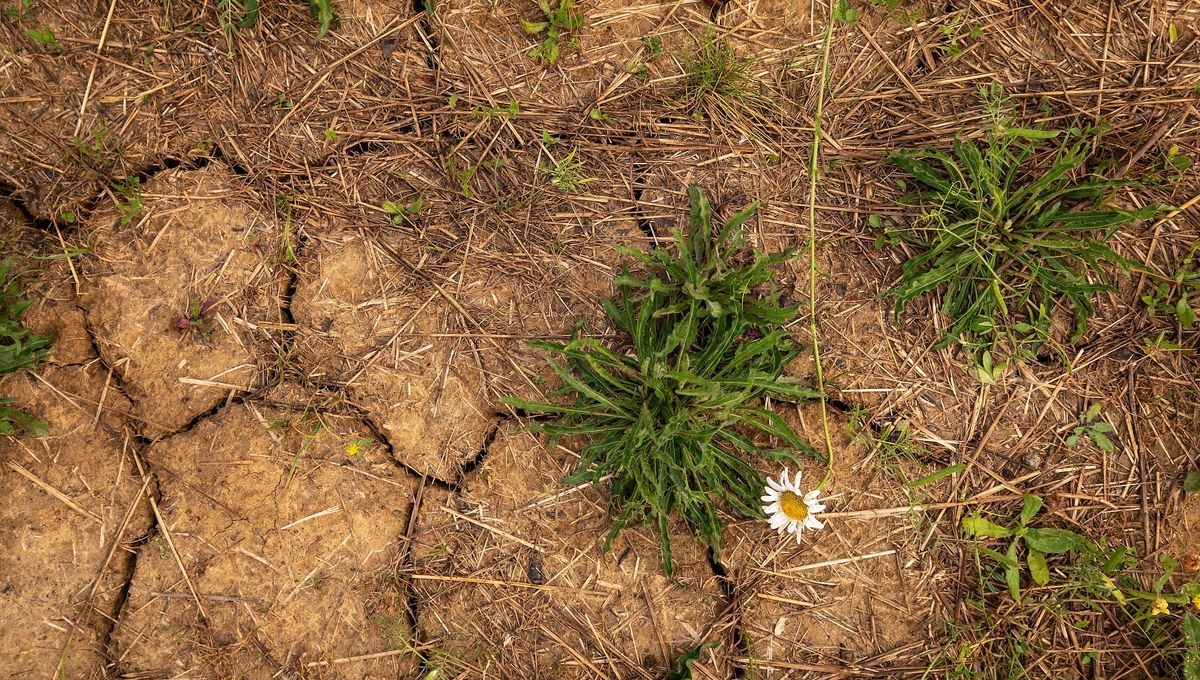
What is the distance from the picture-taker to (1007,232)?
2596mm

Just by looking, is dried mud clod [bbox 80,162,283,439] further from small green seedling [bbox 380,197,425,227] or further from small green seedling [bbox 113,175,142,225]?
small green seedling [bbox 380,197,425,227]

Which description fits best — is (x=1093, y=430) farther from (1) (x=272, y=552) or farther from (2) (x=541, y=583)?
(1) (x=272, y=552)

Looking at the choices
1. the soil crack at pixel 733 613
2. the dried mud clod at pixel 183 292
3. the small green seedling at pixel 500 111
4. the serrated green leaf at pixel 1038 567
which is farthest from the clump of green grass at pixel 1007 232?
the dried mud clod at pixel 183 292

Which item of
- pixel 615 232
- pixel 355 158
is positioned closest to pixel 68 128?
pixel 355 158

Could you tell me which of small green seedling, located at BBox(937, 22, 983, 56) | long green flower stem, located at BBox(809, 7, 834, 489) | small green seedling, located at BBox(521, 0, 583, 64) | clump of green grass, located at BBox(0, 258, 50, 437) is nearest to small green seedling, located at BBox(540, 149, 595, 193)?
small green seedling, located at BBox(521, 0, 583, 64)

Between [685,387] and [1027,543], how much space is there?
4.63 feet

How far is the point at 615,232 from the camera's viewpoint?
106 inches

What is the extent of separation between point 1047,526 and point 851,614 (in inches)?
31.7

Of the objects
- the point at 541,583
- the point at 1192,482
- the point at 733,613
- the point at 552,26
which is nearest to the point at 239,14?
the point at 552,26

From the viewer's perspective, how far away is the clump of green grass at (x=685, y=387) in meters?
2.46

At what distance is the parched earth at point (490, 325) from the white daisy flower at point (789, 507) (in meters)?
0.12

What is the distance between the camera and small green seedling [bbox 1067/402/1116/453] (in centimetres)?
267

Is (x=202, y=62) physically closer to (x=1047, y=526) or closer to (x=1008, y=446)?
(x=1008, y=446)

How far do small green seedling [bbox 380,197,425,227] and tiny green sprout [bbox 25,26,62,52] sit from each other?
4.30 feet
